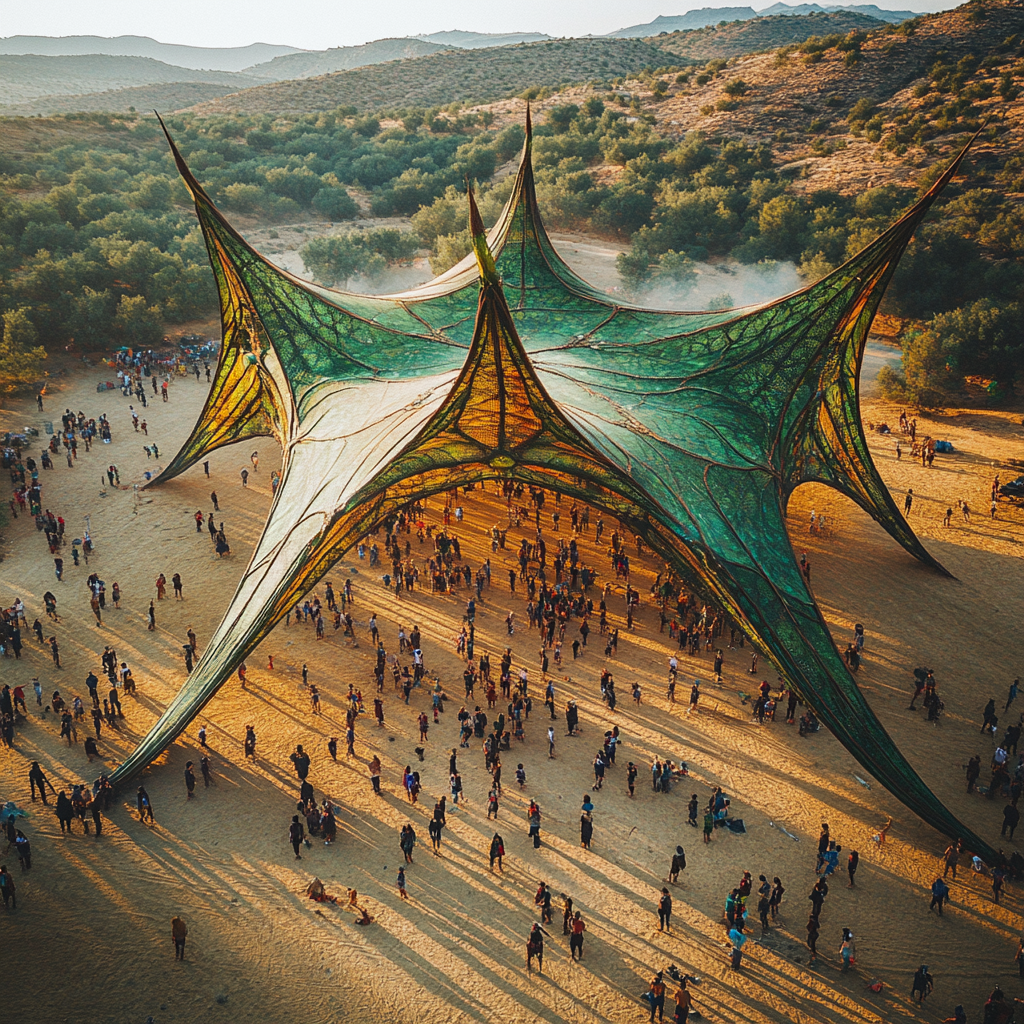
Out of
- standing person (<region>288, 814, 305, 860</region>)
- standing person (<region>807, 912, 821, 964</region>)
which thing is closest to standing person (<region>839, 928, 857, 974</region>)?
standing person (<region>807, 912, 821, 964</region>)

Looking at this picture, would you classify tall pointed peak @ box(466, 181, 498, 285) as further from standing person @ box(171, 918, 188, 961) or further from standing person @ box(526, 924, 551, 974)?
standing person @ box(171, 918, 188, 961)

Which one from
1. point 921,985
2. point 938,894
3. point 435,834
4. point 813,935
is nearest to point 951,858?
point 938,894

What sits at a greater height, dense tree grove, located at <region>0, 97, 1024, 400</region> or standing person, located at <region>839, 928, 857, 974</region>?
dense tree grove, located at <region>0, 97, 1024, 400</region>

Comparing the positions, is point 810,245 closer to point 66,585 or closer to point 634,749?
point 634,749

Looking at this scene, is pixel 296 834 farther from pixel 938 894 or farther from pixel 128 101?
pixel 128 101

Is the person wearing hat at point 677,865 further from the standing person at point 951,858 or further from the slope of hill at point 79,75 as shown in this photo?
the slope of hill at point 79,75
